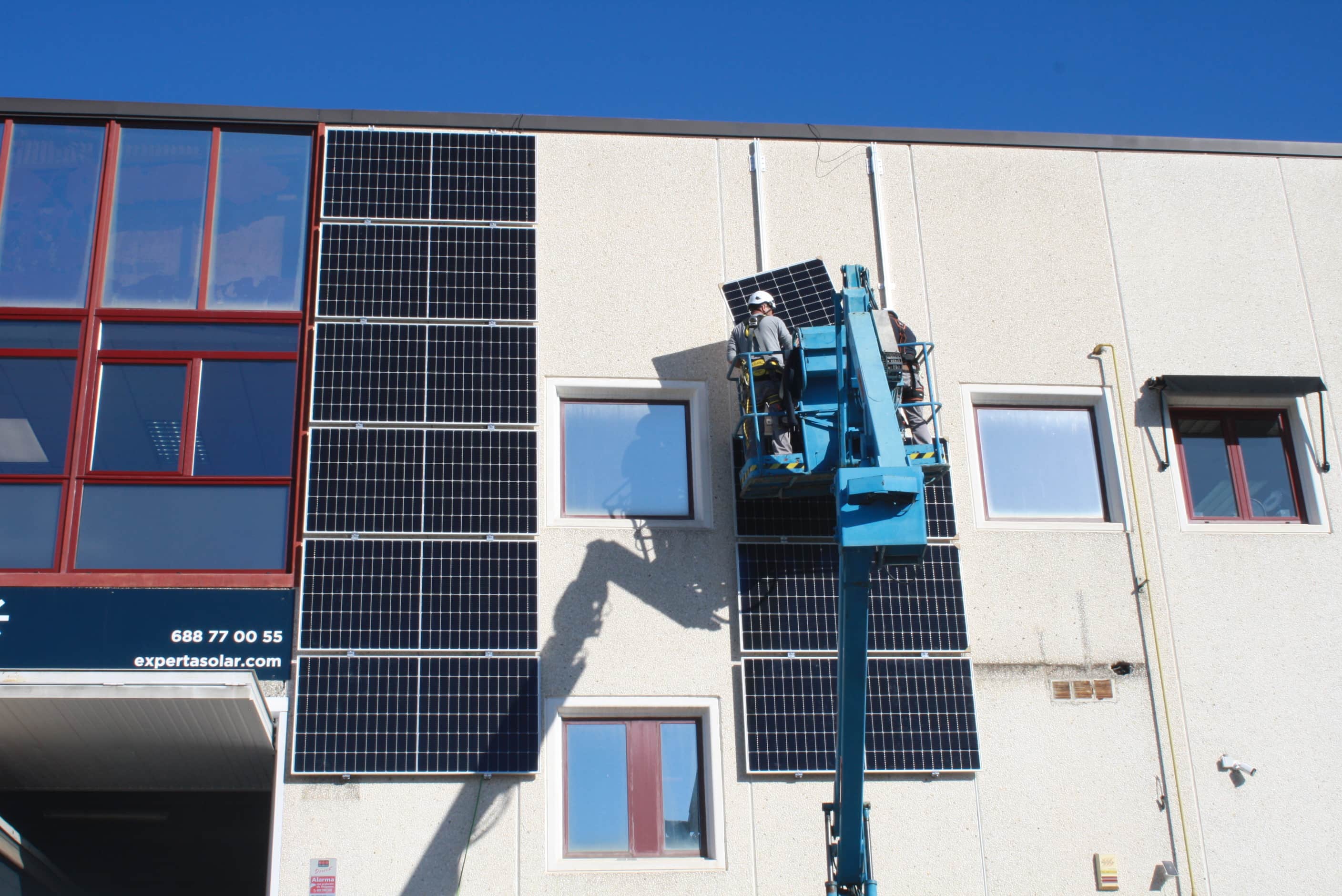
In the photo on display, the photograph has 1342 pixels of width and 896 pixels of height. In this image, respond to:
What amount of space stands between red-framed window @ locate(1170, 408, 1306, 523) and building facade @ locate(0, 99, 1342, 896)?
4 cm

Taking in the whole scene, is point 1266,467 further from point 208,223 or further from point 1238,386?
point 208,223

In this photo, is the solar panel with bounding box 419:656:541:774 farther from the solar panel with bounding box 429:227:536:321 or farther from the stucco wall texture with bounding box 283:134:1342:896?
the solar panel with bounding box 429:227:536:321

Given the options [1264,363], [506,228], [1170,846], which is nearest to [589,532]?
[506,228]

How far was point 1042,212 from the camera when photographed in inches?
547

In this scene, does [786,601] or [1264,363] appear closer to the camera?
[786,601]

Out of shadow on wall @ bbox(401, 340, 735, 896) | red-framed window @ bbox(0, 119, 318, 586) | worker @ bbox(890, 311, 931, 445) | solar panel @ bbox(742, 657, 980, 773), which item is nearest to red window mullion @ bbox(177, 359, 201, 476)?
red-framed window @ bbox(0, 119, 318, 586)

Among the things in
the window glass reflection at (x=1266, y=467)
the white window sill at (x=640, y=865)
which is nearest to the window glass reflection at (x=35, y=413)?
the white window sill at (x=640, y=865)

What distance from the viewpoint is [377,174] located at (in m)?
13.1

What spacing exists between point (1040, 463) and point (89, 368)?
9.02m

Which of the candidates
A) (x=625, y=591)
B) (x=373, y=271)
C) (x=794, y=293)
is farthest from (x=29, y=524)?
(x=794, y=293)

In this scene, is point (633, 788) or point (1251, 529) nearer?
point (633, 788)

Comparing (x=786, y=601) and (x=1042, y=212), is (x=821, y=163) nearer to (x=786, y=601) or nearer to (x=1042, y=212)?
(x=1042, y=212)

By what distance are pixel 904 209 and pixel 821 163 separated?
3.21ft

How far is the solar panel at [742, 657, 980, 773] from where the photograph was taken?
11344mm
